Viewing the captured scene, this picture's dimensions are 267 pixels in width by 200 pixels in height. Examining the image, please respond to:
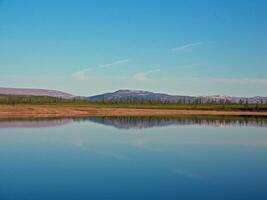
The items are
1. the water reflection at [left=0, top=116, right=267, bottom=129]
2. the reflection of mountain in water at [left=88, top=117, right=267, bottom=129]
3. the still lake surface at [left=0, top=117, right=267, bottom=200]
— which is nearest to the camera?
the still lake surface at [left=0, top=117, right=267, bottom=200]

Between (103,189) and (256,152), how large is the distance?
1198 centimetres

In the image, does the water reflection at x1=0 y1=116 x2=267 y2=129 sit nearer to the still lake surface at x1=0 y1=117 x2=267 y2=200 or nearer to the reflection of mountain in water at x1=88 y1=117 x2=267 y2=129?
the reflection of mountain in water at x1=88 y1=117 x2=267 y2=129

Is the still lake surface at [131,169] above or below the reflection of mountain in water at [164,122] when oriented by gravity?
below

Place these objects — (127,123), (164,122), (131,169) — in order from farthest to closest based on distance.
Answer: (164,122) < (127,123) < (131,169)

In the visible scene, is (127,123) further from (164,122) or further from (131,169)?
(131,169)

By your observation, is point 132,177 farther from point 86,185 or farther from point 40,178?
point 40,178

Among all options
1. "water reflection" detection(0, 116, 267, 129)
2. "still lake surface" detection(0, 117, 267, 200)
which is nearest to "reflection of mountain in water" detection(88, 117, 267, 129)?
"water reflection" detection(0, 116, 267, 129)

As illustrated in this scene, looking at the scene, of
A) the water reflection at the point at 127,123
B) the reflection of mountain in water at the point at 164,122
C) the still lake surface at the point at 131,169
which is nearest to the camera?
the still lake surface at the point at 131,169

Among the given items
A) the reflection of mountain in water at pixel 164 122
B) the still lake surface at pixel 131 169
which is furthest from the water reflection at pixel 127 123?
the still lake surface at pixel 131 169

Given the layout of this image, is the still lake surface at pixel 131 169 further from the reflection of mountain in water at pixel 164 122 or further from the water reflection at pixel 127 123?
the reflection of mountain in water at pixel 164 122

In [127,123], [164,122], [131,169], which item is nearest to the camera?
[131,169]

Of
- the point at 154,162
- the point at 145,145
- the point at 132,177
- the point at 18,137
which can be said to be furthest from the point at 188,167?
the point at 18,137

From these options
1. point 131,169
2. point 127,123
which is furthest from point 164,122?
point 131,169

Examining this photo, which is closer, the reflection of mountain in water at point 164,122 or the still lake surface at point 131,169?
the still lake surface at point 131,169
